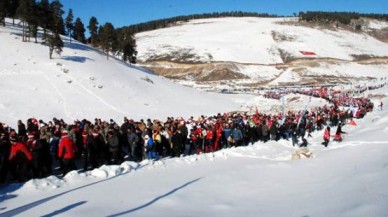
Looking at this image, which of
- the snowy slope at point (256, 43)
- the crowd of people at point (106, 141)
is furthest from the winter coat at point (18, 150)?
the snowy slope at point (256, 43)

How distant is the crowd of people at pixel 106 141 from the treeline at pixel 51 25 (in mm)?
29928

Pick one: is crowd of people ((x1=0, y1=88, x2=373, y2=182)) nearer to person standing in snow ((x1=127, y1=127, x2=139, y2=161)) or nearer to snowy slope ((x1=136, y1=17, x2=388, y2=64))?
person standing in snow ((x1=127, y1=127, x2=139, y2=161))

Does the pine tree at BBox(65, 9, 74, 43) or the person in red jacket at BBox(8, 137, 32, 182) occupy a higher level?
the pine tree at BBox(65, 9, 74, 43)

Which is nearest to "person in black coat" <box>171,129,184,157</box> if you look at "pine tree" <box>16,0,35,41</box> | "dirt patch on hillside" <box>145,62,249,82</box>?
"pine tree" <box>16,0,35,41</box>

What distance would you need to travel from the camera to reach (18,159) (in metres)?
11.8

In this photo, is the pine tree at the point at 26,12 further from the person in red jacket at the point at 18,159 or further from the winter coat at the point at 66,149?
the person in red jacket at the point at 18,159

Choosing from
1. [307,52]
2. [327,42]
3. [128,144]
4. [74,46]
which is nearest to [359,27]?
[327,42]

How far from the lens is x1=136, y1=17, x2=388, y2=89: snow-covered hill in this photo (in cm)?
12019

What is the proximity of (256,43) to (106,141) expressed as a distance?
147820mm

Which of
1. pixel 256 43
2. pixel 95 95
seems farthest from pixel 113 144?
pixel 256 43

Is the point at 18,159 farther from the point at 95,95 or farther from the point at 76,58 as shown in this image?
the point at 76,58

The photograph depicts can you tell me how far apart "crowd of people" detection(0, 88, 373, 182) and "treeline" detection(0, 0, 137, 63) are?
1178 inches

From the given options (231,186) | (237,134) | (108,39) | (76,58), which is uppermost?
(108,39)

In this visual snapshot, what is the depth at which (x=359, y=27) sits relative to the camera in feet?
652
